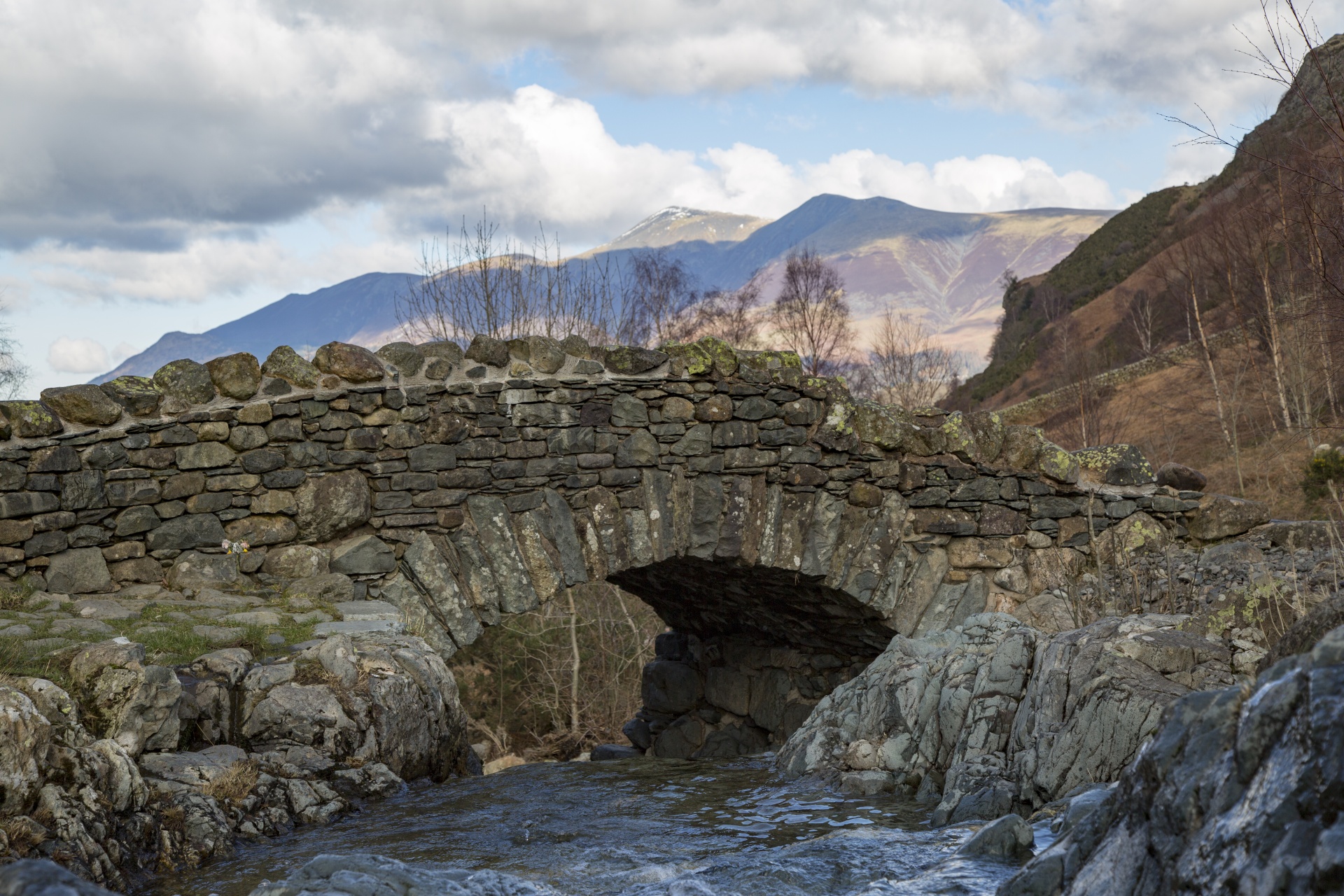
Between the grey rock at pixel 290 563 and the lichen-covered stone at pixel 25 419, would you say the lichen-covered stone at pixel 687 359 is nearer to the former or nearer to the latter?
the grey rock at pixel 290 563

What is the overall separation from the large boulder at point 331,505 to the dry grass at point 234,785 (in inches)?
119

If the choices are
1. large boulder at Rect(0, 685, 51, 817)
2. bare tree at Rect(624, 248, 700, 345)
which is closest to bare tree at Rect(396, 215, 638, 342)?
bare tree at Rect(624, 248, 700, 345)

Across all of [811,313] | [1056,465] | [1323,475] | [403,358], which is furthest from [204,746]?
[811,313]

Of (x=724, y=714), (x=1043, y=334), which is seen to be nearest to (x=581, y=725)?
(x=724, y=714)

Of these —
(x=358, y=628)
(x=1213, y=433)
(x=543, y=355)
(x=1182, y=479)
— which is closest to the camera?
(x=358, y=628)

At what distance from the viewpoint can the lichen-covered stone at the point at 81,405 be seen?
19.7 feet

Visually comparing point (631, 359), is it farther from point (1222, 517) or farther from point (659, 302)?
point (659, 302)

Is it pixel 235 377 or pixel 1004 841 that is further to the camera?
pixel 235 377

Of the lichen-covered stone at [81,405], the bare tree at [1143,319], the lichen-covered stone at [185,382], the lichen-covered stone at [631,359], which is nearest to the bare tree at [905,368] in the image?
the bare tree at [1143,319]

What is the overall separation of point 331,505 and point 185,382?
3.97 feet

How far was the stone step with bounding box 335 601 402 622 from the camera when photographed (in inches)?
223

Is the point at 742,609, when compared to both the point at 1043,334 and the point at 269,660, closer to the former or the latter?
the point at 269,660

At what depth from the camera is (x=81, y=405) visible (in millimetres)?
6008

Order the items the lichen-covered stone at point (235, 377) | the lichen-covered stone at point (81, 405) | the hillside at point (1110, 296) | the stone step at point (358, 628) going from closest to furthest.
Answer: the stone step at point (358, 628)
the lichen-covered stone at point (81, 405)
the lichen-covered stone at point (235, 377)
the hillside at point (1110, 296)
